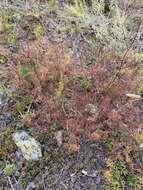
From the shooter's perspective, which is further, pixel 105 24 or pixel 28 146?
pixel 105 24

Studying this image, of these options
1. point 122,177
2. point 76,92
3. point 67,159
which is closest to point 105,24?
point 76,92

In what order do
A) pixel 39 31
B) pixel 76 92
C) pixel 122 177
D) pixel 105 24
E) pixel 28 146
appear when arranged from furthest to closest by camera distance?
pixel 39 31
pixel 105 24
pixel 76 92
pixel 28 146
pixel 122 177

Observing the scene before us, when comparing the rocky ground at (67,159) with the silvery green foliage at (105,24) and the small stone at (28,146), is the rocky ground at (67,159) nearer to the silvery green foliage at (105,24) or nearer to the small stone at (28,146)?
the small stone at (28,146)

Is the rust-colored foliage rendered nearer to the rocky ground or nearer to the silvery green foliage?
the rocky ground

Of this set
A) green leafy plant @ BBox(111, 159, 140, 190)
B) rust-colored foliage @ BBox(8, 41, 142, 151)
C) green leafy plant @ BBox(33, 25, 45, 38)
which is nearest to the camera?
green leafy plant @ BBox(111, 159, 140, 190)

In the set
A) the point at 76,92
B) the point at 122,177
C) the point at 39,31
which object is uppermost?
the point at 39,31

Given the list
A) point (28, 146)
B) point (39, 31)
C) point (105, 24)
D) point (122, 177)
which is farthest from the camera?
point (39, 31)

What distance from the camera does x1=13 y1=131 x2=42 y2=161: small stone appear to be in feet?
12.4

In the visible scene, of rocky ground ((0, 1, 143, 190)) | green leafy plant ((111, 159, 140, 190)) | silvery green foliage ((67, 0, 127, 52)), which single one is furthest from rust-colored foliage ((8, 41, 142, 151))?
green leafy plant ((111, 159, 140, 190))

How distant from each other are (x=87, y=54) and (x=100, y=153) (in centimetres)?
156

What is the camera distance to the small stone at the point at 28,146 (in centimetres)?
378

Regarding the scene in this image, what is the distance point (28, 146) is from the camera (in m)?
3.79

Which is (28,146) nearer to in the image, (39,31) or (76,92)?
(76,92)

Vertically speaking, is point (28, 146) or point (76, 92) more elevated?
point (76, 92)
